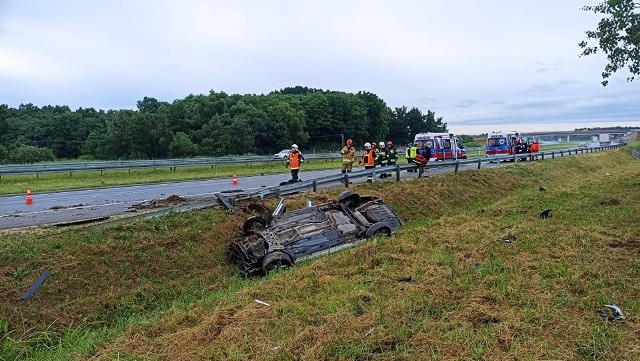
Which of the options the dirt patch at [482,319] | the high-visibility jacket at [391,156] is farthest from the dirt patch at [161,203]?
the dirt patch at [482,319]

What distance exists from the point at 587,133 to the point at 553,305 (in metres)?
103

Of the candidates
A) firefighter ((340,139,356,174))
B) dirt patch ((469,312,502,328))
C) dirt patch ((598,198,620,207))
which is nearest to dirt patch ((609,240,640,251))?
dirt patch ((469,312,502,328))

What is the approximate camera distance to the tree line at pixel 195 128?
53.7 m

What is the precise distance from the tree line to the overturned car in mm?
43894

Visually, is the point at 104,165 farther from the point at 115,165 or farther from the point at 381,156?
the point at 381,156

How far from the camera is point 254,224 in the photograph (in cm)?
928

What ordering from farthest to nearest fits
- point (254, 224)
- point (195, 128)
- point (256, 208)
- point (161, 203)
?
point (195, 128) → point (161, 203) → point (256, 208) → point (254, 224)

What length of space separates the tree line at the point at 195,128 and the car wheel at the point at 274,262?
45268 mm

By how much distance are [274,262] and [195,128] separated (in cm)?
5718

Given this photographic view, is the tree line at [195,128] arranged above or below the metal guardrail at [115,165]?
above

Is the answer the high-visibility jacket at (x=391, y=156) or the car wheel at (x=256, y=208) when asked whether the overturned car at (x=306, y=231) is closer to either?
the car wheel at (x=256, y=208)

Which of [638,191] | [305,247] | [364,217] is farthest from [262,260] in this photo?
[638,191]

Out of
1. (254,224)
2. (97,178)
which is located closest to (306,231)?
(254,224)

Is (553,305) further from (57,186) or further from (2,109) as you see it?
(2,109)
